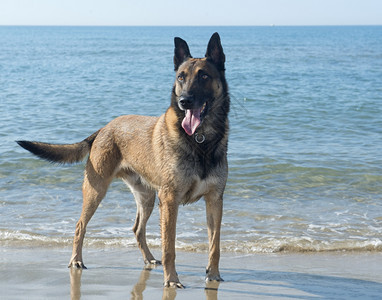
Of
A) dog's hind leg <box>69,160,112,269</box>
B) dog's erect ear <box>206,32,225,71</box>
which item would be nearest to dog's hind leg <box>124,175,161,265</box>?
dog's hind leg <box>69,160,112,269</box>

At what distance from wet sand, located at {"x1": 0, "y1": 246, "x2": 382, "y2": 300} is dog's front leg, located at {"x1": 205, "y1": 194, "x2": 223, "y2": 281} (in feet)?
0.34

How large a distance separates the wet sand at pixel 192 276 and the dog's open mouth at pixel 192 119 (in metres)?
1.28

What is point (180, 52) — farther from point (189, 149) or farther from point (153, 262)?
point (153, 262)

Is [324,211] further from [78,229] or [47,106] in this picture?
[47,106]

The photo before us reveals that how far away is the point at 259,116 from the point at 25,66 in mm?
22336

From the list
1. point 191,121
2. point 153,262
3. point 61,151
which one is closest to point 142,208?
point 153,262

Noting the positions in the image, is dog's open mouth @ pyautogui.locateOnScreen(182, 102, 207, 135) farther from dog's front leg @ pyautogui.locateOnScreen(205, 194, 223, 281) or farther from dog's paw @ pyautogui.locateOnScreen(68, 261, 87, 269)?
dog's paw @ pyautogui.locateOnScreen(68, 261, 87, 269)

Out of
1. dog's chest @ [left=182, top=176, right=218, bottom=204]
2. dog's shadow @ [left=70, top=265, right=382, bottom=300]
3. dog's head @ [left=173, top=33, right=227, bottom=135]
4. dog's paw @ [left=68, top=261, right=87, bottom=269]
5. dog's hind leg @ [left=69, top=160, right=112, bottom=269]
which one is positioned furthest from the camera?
dog's hind leg @ [left=69, top=160, right=112, bottom=269]

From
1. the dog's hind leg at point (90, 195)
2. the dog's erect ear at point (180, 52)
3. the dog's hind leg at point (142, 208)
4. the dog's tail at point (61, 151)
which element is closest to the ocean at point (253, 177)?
Result: the dog's hind leg at point (142, 208)

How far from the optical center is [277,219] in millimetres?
6812

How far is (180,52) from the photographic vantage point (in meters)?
4.78

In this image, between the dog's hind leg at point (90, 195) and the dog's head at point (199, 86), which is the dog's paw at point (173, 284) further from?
the dog's head at point (199, 86)

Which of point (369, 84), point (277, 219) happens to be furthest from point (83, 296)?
point (369, 84)

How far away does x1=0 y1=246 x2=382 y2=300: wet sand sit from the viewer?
14.1 feet
